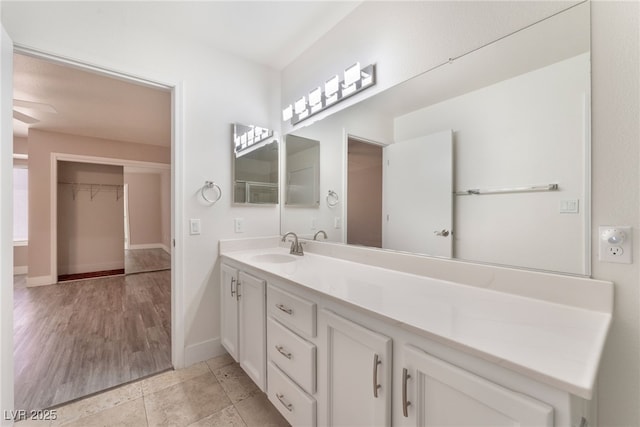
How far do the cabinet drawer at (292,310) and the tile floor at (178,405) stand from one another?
635 millimetres

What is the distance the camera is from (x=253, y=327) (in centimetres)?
157

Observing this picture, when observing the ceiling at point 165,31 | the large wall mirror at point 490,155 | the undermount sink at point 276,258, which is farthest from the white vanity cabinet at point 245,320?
the ceiling at point 165,31

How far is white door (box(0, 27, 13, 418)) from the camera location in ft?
4.04

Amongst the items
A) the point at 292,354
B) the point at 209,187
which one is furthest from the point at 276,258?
the point at 292,354

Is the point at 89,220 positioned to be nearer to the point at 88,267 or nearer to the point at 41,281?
the point at 88,267

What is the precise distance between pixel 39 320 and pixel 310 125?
3.39 meters

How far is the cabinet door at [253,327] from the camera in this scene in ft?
Result: 4.79

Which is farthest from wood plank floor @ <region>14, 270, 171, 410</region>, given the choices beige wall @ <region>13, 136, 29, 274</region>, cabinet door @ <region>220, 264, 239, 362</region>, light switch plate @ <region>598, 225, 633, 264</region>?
light switch plate @ <region>598, 225, 633, 264</region>

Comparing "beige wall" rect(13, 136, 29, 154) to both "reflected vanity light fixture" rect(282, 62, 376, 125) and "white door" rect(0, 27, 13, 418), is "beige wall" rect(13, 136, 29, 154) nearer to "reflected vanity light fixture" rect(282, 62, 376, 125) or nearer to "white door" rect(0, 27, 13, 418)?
"white door" rect(0, 27, 13, 418)

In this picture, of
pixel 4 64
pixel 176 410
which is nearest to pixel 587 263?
pixel 176 410

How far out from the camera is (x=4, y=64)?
1.25 metres

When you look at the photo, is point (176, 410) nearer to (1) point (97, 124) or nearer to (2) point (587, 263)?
(2) point (587, 263)

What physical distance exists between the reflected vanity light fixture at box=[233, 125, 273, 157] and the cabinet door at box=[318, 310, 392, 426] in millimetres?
1589

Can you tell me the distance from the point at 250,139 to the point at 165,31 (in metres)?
0.90
